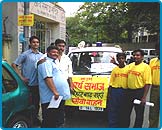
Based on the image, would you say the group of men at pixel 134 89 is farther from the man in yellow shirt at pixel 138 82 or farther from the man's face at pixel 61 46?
the man's face at pixel 61 46

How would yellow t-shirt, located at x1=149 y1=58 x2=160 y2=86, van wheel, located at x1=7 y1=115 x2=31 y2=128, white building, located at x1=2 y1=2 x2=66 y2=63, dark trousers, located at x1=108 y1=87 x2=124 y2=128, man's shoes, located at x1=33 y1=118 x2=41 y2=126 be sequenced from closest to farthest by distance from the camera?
van wheel, located at x1=7 y1=115 x2=31 y2=128
man's shoes, located at x1=33 y1=118 x2=41 y2=126
yellow t-shirt, located at x1=149 y1=58 x2=160 y2=86
dark trousers, located at x1=108 y1=87 x2=124 y2=128
white building, located at x1=2 y1=2 x2=66 y2=63

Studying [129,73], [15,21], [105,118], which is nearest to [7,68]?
[129,73]

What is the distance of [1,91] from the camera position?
473cm

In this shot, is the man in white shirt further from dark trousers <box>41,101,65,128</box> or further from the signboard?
the signboard

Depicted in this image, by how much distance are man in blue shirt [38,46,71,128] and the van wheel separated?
258mm

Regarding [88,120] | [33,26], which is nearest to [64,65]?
[88,120]

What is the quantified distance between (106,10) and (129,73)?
128 feet

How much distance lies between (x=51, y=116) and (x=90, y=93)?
152 centimetres

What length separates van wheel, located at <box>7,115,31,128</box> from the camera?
4.84m

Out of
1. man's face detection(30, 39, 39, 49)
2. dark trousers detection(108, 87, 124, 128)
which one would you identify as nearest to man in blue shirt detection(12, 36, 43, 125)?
man's face detection(30, 39, 39, 49)

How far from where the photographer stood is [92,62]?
7840mm

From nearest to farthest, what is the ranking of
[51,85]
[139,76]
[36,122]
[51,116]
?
1. [51,85]
2. [51,116]
3. [36,122]
4. [139,76]

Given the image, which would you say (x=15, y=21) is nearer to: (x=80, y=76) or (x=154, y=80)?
(x=80, y=76)

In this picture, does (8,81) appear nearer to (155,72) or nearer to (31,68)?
(31,68)
